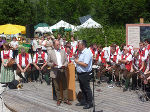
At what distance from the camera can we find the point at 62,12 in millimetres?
36781

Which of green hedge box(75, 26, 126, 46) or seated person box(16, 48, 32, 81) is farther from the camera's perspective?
green hedge box(75, 26, 126, 46)

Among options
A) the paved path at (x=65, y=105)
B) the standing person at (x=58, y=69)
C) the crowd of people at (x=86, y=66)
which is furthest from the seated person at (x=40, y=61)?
the standing person at (x=58, y=69)

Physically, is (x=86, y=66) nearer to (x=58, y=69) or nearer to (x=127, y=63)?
(x=58, y=69)

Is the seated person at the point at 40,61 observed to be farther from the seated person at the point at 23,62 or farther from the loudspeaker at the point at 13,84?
the loudspeaker at the point at 13,84

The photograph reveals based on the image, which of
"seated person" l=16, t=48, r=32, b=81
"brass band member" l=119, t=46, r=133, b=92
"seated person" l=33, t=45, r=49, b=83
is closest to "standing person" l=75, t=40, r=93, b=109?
"brass band member" l=119, t=46, r=133, b=92

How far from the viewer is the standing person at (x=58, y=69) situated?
310 inches

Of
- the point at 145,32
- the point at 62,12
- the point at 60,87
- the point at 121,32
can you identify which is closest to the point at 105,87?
the point at 60,87

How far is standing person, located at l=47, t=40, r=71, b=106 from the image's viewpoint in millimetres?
7863

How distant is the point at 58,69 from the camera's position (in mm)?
7855

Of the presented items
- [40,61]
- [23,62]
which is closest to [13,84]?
[23,62]

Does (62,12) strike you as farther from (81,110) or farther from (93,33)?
(81,110)

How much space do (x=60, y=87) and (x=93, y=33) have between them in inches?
430

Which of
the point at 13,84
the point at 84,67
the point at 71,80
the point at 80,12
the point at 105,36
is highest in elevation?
the point at 80,12

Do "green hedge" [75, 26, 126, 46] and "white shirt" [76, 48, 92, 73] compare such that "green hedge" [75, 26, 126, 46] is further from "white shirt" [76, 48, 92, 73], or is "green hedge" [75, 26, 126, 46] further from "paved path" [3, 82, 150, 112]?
"white shirt" [76, 48, 92, 73]
